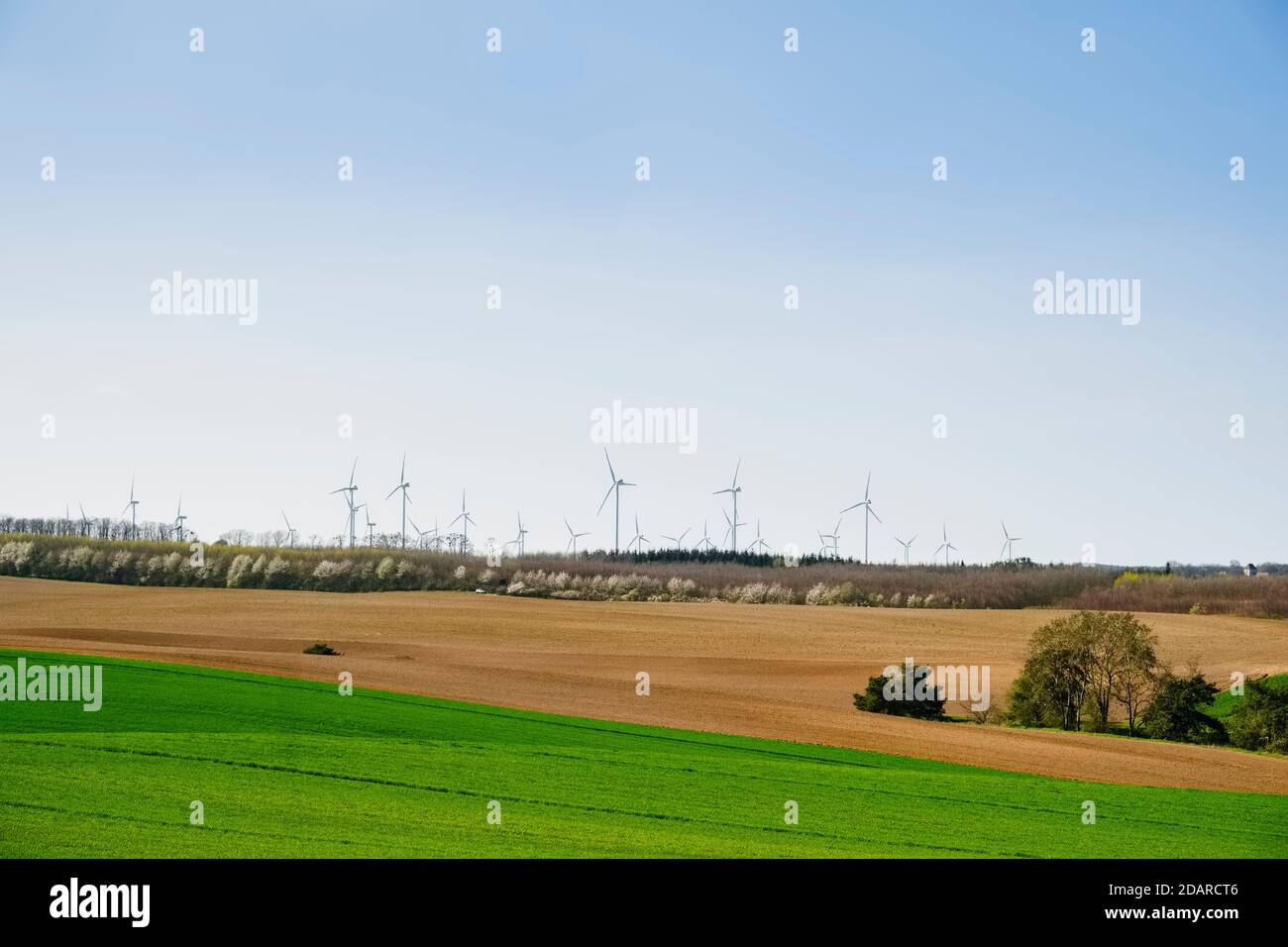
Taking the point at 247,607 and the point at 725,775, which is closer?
the point at 725,775

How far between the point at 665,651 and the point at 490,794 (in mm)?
40761

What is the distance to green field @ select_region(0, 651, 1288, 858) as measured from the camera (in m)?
16.1

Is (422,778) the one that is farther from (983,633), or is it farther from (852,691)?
(983,633)

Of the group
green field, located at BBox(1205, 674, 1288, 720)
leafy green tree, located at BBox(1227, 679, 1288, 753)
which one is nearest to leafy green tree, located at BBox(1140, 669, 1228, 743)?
leafy green tree, located at BBox(1227, 679, 1288, 753)

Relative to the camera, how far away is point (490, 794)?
2025cm

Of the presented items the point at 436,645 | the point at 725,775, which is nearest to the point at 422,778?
the point at 725,775

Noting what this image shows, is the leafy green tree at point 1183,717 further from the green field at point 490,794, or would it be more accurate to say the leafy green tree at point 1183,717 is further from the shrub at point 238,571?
the shrub at point 238,571

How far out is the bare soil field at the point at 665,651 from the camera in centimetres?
3397

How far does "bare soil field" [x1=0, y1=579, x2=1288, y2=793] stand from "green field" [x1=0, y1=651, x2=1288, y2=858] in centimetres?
549
